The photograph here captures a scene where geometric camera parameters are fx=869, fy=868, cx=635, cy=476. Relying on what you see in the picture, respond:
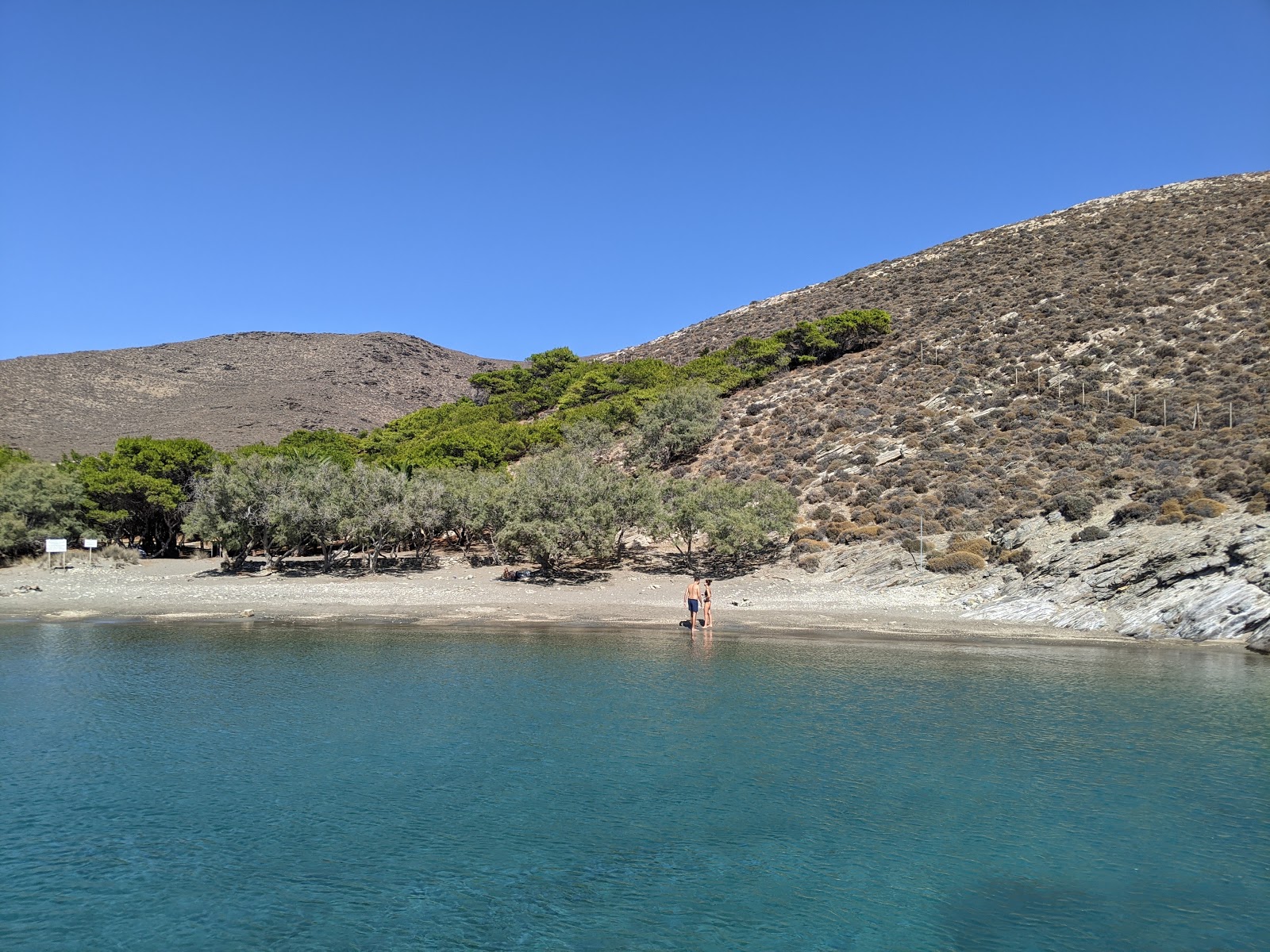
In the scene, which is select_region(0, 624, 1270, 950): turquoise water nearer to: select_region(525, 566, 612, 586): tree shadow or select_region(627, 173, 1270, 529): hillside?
select_region(525, 566, 612, 586): tree shadow

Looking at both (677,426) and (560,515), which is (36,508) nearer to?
(560,515)

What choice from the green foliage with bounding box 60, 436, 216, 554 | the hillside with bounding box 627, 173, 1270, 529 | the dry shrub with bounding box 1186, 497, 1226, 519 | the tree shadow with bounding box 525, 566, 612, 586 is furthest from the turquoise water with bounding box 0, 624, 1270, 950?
the green foliage with bounding box 60, 436, 216, 554

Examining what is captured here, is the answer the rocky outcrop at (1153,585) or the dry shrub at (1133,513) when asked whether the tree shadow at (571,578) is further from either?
the dry shrub at (1133,513)

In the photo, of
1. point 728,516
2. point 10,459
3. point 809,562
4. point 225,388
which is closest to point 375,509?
point 728,516

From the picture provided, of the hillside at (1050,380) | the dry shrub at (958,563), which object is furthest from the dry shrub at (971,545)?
the hillside at (1050,380)

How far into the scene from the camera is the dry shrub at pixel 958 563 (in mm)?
36125

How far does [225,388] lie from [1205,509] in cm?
10766

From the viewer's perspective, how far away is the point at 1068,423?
4638 cm

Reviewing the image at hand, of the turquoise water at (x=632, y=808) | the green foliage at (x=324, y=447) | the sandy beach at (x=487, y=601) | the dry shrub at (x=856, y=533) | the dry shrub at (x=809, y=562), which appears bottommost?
the turquoise water at (x=632, y=808)

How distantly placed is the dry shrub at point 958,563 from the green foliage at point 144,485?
3775cm

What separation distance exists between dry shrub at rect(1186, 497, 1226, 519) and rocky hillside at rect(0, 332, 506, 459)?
78.2 meters

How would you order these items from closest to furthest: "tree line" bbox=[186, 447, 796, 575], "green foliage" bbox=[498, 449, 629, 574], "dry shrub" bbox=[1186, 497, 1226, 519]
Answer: "dry shrub" bbox=[1186, 497, 1226, 519] → "green foliage" bbox=[498, 449, 629, 574] → "tree line" bbox=[186, 447, 796, 575]

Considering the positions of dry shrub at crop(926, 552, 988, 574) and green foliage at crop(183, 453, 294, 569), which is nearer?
dry shrub at crop(926, 552, 988, 574)

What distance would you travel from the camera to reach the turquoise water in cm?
989
